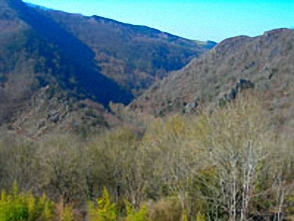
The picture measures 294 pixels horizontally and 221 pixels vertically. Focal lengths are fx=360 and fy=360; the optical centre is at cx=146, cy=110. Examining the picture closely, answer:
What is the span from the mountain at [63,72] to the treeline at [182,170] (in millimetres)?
27581

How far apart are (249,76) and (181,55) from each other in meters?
132

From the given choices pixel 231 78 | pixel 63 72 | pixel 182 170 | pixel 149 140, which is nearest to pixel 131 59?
pixel 63 72

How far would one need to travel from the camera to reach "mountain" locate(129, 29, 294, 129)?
184 ft

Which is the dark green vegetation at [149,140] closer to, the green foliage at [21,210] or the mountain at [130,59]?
the green foliage at [21,210]

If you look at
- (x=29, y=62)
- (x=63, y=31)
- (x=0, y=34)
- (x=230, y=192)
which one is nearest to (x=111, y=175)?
(x=230, y=192)

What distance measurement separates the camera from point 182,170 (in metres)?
13.6

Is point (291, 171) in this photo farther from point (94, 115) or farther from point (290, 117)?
point (94, 115)

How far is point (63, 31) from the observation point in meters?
179

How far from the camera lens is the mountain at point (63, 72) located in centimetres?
6625

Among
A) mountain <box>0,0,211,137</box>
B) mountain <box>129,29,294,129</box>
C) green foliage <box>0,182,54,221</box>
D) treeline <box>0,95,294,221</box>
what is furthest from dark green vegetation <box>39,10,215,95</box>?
green foliage <box>0,182,54,221</box>

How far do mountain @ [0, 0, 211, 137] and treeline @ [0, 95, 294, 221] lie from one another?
2758 cm

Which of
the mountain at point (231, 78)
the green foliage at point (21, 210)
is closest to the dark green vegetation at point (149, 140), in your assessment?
the green foliage at point (21, 210)

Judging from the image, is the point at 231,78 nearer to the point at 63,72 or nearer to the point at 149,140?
the point at 149,140

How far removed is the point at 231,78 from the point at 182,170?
61.3 metres
